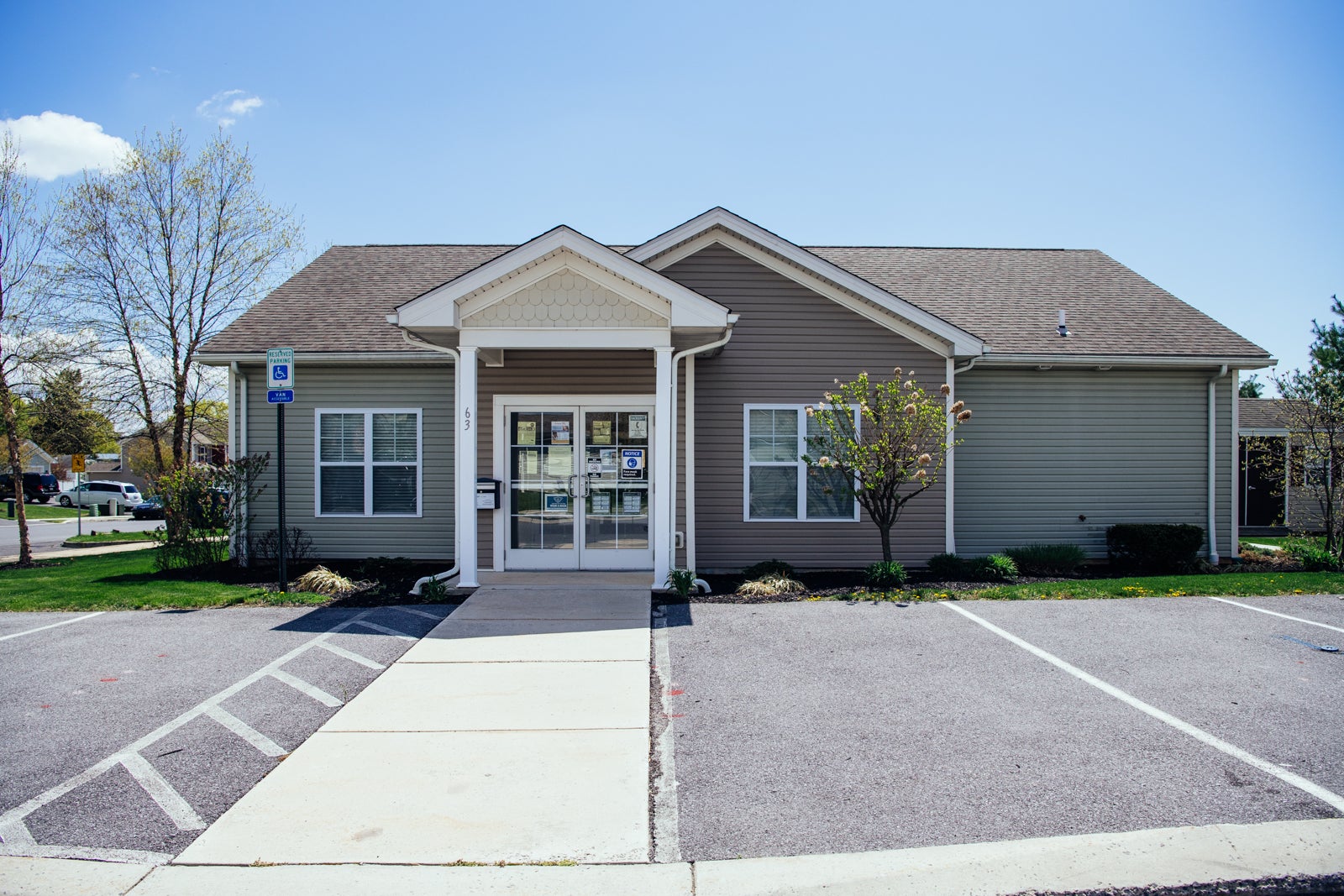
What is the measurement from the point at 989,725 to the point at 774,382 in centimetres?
689

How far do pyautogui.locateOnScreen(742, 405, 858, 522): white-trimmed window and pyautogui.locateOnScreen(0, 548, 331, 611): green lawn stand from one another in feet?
19.8

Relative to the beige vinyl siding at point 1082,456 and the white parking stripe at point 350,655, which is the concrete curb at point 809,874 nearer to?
the white parking stripe at point 350,655

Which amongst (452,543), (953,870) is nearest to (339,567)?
(452,543)

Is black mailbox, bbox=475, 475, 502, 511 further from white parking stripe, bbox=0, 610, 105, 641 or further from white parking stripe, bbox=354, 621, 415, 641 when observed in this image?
white parking stripe, bbox=0, 610, 105, 641

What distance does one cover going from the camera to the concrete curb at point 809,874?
345 cm

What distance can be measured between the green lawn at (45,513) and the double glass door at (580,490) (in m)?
33.1

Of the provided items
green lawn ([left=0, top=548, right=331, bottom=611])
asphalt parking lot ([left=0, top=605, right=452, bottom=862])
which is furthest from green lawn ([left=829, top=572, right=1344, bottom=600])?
green lawn ([left=0, top=548, right=331, bottom=611])

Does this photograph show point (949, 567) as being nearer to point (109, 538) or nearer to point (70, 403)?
point (70, 403)

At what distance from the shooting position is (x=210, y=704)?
5.79 meters

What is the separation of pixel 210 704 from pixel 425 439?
7016 millimetres

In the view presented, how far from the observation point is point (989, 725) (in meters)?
5.39

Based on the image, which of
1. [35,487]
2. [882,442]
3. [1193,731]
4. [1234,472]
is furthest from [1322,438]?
[35,487]

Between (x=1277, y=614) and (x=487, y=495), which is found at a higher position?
(x=487, y=495)

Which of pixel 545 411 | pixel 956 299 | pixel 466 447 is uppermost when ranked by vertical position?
pixel 956 299
